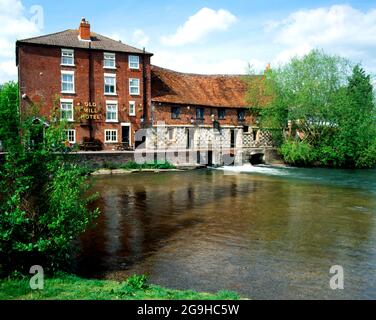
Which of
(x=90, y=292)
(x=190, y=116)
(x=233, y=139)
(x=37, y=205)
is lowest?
(x=90, y=292)

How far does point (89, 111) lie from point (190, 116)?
11.5 meters

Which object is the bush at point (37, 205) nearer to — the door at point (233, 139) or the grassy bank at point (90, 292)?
the grassy bank at point (90, 292)

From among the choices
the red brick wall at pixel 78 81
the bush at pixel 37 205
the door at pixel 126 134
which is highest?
the red brick wall at pixel 78 81

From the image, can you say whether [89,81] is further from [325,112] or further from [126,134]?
[325,112]

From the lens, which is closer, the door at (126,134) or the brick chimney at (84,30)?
the brick chimney at (84,30)

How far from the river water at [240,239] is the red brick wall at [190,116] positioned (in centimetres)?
1754

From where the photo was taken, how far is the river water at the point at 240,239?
30.0ft

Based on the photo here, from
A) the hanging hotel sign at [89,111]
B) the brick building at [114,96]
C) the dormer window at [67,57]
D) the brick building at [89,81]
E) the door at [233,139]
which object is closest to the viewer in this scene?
the brick building at [89,81]

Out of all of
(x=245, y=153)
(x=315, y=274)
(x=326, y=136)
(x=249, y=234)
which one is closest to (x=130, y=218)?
(x=249, y=234)

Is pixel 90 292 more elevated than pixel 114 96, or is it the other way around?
pixel 114 96

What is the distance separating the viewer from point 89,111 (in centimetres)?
3784

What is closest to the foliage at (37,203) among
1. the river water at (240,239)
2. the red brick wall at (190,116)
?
the river water at (240,239)

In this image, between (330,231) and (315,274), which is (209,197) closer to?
(330,231)

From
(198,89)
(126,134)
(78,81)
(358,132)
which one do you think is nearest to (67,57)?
(78,81)
